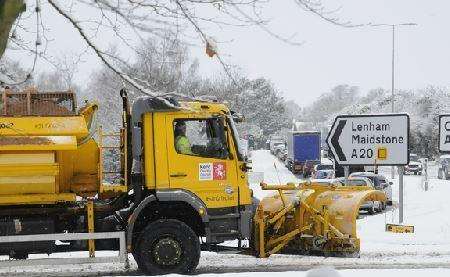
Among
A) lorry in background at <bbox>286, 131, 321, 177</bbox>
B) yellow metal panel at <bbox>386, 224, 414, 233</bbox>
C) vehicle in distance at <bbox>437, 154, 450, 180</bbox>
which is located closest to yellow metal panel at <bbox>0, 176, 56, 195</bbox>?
yellow metal panel at <bbox>386, 224, 414, 233</bbox>

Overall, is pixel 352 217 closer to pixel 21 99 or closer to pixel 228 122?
pixel 228 122

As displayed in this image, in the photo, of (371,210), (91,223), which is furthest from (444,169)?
(91,223)

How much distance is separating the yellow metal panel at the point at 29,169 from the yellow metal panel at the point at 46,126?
47 cm

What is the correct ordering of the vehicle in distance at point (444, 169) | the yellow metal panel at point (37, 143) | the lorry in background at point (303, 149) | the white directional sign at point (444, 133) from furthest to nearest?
1. the lorry in background at point (303, 149)
2. the vehicle in distance at point (444, 169)
3. the white directional sign at point (444, 133)
4. the yellow metal panel at point (37, 143)

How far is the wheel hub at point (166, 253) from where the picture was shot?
10898 millimetres

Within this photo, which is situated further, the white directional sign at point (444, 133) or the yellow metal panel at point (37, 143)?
the white directional sign at point (444, 133)

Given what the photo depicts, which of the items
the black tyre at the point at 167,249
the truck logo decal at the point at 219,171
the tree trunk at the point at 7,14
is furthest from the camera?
the truck logo decal at the point at 219,171

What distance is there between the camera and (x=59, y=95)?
1097cm

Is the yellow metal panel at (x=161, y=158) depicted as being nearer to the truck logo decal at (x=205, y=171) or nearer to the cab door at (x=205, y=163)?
the cab door at (x=205, y=163)

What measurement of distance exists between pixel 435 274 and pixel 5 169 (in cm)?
622

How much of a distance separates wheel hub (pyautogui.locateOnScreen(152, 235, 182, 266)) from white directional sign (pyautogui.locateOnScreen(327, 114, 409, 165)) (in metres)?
5.90

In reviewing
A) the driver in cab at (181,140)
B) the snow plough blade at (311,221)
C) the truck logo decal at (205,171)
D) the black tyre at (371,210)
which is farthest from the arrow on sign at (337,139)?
the black tyre at (371,210)

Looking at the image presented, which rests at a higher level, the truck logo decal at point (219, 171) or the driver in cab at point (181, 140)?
the driver in cab at point (181, 140)

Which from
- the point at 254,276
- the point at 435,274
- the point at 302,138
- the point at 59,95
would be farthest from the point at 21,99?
the point at 302,138
